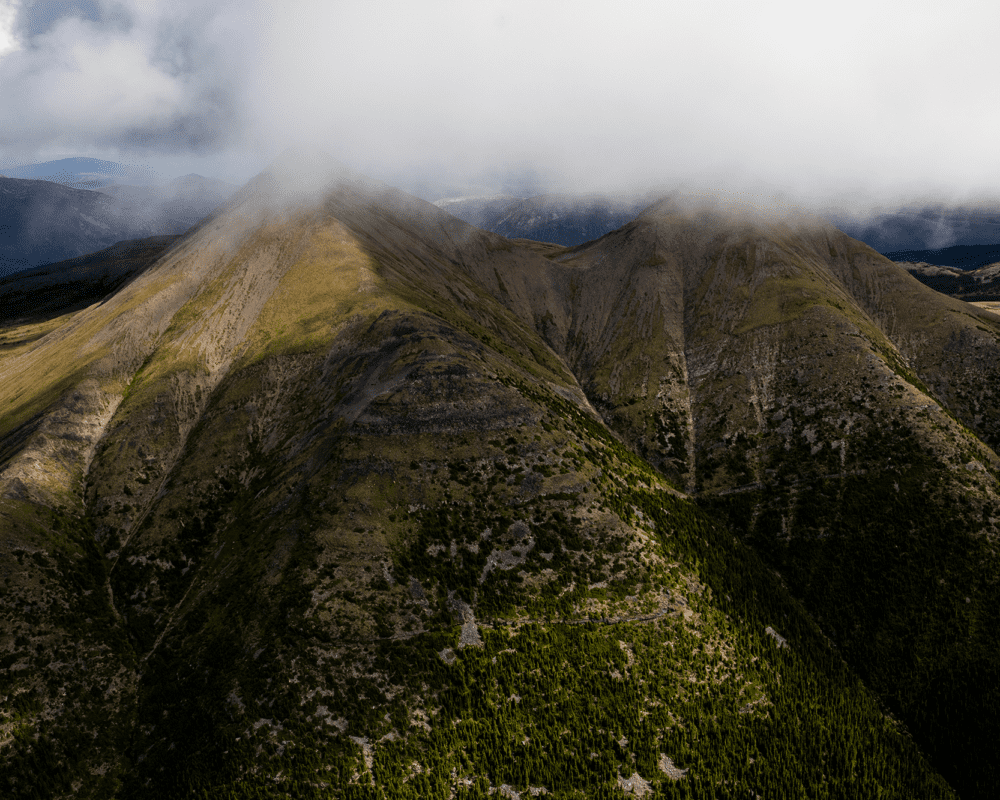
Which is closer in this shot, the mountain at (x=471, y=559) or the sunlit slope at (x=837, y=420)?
the mountain at (x=471, y=559)

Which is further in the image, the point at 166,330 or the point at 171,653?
the point at 166,330

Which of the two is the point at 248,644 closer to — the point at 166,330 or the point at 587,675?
the point at 587,675

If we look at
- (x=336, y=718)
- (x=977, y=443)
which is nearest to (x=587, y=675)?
(x=336, y=718)

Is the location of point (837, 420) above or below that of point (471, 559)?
above

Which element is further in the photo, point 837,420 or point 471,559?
point 837,420
